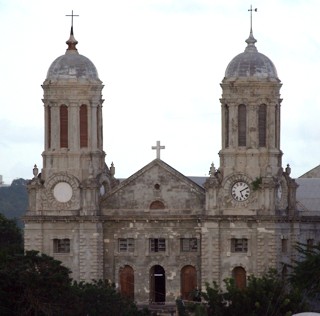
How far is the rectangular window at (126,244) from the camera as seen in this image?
396 feet

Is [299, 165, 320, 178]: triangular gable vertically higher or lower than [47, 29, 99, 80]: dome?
lower

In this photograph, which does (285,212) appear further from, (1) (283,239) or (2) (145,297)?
(2) (145,297)

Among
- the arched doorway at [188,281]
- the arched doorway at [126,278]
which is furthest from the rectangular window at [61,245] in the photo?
the arched doorway at [188,281]

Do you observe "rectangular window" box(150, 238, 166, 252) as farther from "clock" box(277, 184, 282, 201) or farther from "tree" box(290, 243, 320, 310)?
"tree" box(290, 243, 320, 310)

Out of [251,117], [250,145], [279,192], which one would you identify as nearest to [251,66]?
[251,117]

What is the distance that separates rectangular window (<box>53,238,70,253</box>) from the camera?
4747 inches

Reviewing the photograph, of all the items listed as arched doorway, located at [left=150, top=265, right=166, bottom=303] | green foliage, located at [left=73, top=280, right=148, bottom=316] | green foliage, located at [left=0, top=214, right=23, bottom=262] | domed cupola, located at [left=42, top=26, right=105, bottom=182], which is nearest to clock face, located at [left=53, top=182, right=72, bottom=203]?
domed cupola, located at [left=42, top=26, right=105, bottom=182]

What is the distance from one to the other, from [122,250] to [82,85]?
374 inches

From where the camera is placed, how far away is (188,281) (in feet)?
394

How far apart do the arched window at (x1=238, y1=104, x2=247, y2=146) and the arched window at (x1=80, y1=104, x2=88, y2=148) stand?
864 cm

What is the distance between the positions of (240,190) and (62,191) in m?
10.2

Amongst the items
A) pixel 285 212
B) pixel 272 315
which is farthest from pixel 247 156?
pixel 272 315

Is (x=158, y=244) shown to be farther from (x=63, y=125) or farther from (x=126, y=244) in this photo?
(x=63, y=125)

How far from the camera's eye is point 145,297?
120188mm
